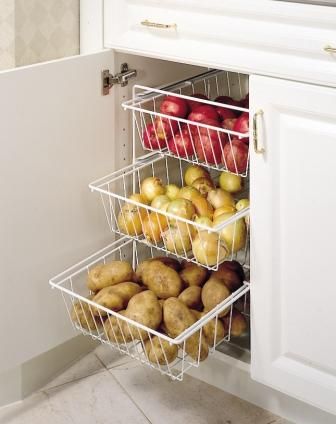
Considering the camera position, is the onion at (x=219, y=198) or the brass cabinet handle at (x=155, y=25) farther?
the onion at (x=219, y=198)

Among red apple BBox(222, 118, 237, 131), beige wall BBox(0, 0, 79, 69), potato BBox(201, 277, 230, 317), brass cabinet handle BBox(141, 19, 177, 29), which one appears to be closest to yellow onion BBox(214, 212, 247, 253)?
potato BBox(201, 277, 230, 317)

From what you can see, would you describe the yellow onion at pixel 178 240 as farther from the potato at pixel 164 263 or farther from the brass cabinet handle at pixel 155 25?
the brass cabinet handle at pixel 155 25

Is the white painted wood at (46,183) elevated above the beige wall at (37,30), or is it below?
below

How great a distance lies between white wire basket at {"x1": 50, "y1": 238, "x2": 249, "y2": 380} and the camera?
190 cm

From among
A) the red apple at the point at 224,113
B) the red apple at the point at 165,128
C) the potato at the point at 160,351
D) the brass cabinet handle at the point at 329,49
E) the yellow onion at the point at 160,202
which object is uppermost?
the brass cabinet handle at the point at 329,49

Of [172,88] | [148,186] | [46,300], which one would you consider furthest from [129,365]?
[172,88]

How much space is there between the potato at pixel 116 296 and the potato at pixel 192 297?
11 centimetres

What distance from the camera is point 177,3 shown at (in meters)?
1.88

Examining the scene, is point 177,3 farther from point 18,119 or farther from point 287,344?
point 287,344

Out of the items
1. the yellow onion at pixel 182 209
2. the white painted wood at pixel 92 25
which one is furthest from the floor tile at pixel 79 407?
the white painted wood at pixel 92 25

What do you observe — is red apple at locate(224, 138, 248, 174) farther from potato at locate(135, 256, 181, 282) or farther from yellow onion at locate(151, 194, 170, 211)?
potato at locate(135, 256, 181, 282)

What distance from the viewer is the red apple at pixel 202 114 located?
202cm

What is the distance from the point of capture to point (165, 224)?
2.03 m

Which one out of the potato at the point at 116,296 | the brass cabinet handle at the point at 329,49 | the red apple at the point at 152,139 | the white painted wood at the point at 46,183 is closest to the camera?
the brass cabinet handle at the point at 329,49
